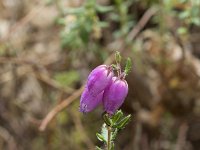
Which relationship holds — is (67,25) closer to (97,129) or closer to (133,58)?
(133,58)

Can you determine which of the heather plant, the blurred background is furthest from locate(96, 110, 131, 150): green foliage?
the blurred background

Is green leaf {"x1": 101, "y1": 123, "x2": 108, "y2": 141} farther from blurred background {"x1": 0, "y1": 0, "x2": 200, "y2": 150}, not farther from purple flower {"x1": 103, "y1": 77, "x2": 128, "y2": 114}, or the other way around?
blurred background {"x1": 0, "y1": 0, "x2": 200, "y2": 150}

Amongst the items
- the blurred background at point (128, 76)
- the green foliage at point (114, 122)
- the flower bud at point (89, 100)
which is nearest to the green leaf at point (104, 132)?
the green foliage at point (114, 122)

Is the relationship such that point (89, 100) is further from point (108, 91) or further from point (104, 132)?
point (104, 132)

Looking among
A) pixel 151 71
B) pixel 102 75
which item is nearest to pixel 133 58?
pixel 151 71

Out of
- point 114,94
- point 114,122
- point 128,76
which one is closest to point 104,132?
point 114,122
